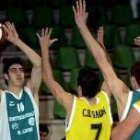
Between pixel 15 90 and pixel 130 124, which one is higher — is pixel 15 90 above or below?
below

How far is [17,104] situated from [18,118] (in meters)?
0.12

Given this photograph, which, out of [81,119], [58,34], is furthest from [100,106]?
[58,34]

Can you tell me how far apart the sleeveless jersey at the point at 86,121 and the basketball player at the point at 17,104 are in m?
0.67

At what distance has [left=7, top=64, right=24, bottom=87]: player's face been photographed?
154 inches

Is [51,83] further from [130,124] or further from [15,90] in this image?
[130,124]

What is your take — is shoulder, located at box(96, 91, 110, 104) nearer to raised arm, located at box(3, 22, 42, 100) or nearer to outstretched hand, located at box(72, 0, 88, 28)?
outstretched hand, located at box(72, 0, 88, 28)

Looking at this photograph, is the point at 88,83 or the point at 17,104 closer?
the point at 88,83

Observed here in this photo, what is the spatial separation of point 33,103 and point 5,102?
0.74 feet

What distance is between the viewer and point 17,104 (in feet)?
13.1

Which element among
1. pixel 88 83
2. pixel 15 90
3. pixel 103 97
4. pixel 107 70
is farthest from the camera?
pixel 15 90

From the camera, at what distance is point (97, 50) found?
3.18 metres

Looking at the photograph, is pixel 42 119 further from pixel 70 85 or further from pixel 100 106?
pixel 100 106

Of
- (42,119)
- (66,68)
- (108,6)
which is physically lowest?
(42,119)

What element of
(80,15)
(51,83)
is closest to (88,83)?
(51,83)
